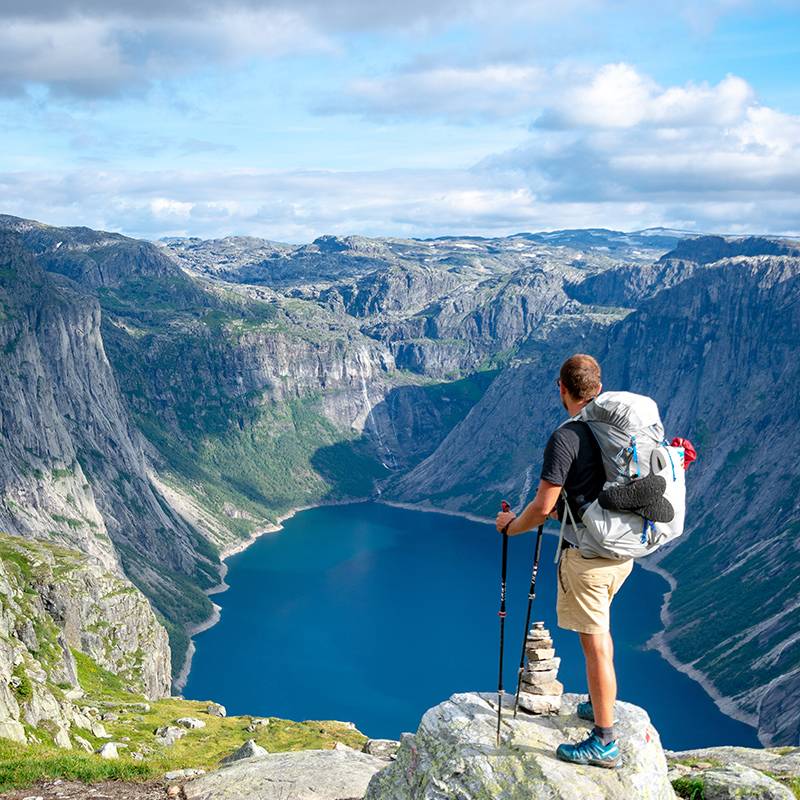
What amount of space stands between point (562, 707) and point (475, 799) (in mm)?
4448

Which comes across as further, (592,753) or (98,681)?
(98,681)

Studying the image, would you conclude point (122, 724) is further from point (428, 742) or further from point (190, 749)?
point (428, 742)

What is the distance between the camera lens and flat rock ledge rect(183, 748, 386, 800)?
30.2m

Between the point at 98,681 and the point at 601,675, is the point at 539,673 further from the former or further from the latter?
the point at 98,681

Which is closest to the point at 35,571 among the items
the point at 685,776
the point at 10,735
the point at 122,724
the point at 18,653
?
the point at 122,724

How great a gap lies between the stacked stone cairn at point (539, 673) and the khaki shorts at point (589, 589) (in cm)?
285

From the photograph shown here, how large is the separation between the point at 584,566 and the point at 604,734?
158 inches

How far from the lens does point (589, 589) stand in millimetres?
21688

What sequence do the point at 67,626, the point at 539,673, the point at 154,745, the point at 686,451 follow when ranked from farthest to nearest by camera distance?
the point at 67,626
the point at 154,745
the point at 539,673
the point at 686,451

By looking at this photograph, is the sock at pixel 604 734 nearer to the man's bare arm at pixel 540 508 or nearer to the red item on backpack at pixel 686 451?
the man's bare arm at pixel 540 508

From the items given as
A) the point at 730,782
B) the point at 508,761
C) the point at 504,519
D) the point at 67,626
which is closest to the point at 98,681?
the point at 67,626

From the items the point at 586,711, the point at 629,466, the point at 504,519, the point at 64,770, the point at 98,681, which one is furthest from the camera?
the point at 98,681

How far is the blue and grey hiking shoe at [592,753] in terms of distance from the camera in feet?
71.3

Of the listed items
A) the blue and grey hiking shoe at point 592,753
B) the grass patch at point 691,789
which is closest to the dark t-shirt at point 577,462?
the blue and grey hiking shoe at point 592,753
